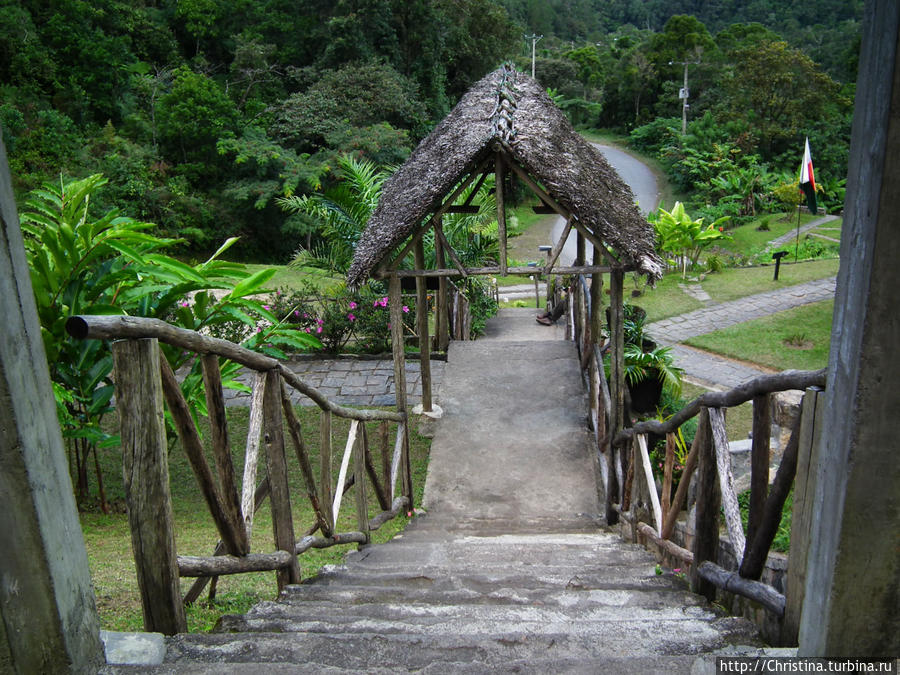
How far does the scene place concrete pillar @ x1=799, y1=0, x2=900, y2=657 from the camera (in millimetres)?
1463

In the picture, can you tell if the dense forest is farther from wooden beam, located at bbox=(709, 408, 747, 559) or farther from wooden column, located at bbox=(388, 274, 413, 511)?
wooden beam, located at bbox=(709, 408, 747, 559)

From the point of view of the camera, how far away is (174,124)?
816 inches

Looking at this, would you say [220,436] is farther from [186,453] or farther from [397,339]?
[397,339]

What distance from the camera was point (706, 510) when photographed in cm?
295

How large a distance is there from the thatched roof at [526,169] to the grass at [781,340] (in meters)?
4.31

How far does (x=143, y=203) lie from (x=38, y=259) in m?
16.0

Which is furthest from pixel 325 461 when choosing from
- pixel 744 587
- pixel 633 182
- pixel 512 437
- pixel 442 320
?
pixel 633 182

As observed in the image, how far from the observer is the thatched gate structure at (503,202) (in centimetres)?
648

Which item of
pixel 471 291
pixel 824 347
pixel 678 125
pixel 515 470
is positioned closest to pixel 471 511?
pixel 515 470

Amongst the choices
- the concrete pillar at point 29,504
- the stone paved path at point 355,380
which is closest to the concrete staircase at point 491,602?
the concrete pillar at point 29,504

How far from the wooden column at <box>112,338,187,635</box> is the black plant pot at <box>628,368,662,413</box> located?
7.38m

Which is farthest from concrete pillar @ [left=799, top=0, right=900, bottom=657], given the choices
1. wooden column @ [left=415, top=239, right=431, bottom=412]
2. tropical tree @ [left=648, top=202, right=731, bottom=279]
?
tropical tree @ [left=648, top=202, right=731, bottom=279]

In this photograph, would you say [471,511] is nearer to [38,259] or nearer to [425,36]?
[38,259]

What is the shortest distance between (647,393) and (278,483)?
667 centimetres
